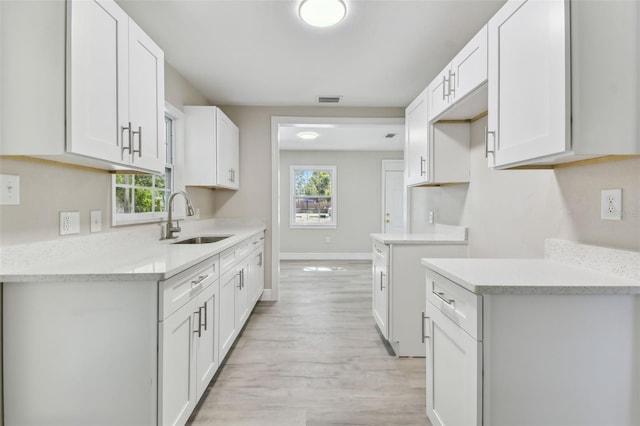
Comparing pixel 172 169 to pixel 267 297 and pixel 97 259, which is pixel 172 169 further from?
pixel 267 297

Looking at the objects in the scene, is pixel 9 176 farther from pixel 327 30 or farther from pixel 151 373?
pixel 327 30

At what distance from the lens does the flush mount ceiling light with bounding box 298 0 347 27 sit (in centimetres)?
188

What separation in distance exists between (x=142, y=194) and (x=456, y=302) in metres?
2.30

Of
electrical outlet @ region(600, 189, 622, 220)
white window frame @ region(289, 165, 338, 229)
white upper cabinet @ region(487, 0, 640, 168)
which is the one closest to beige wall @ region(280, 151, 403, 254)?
white window frame @ region(289, 165, 338, 229)

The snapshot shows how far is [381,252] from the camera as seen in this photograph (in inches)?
108

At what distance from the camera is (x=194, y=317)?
1.65m

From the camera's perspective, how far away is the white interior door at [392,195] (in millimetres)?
6855

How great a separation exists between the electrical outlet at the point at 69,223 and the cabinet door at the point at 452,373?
6.02 feet

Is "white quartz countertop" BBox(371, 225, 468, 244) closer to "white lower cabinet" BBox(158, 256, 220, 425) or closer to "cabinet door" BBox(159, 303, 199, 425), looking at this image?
"white lower cabinet" BBox(158, 256, 220, 425)

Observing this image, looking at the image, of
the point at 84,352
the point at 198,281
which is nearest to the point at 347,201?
the point at 198,281

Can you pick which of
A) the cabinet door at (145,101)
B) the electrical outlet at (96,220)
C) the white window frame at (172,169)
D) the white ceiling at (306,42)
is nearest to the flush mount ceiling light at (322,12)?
the white ceiling at (306,42)

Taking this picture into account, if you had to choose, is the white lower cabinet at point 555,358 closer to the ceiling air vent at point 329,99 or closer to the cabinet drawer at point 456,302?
the cabinet drawer at point 456,302

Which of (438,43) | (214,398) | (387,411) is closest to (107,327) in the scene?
(214,398)

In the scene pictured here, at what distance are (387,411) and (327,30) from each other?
2450 millimetres
